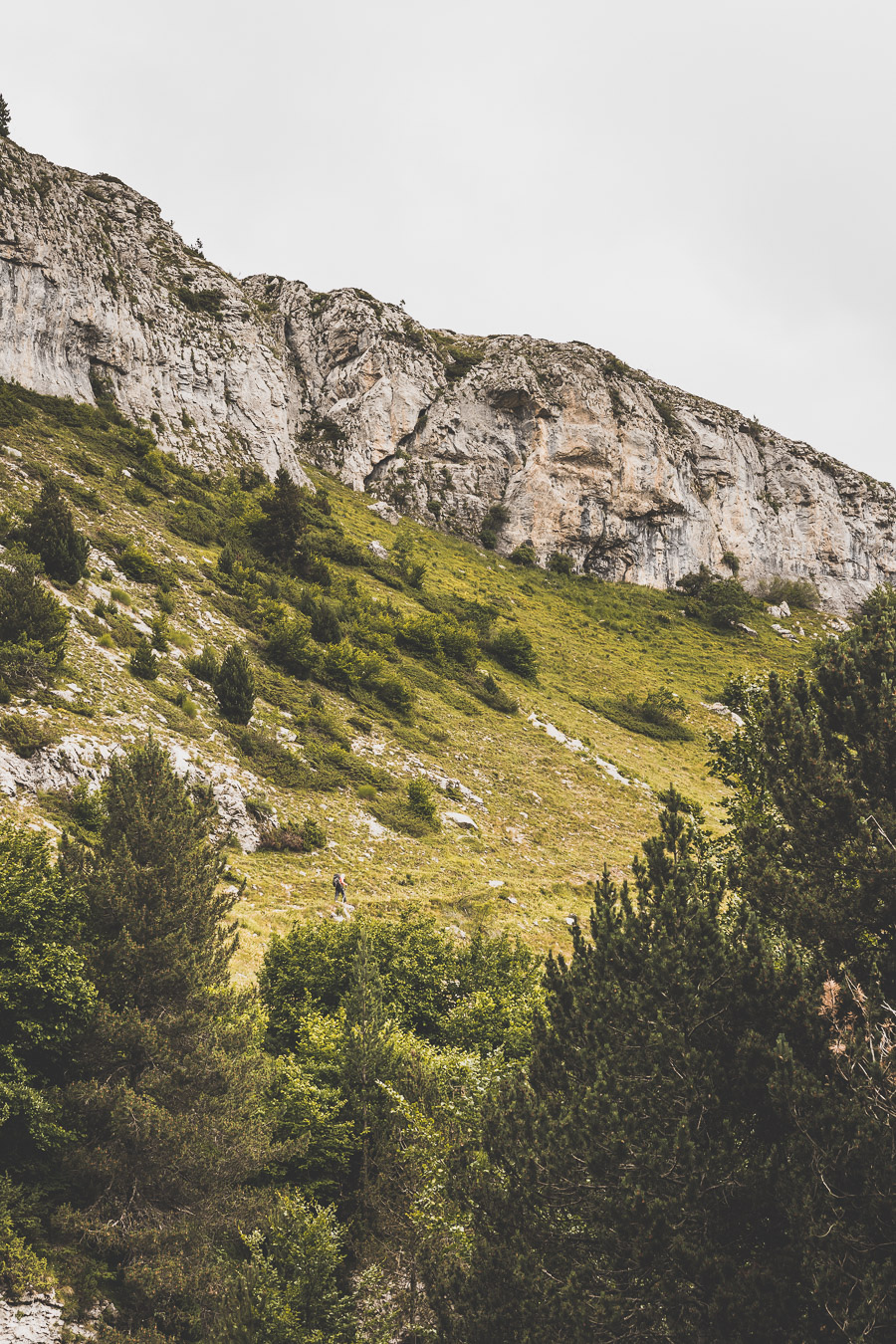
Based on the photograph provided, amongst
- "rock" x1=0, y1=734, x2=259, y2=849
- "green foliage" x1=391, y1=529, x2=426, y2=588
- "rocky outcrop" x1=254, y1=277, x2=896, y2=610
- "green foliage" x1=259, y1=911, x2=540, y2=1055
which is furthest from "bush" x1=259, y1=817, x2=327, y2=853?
"rocky outcrop" x1=254, y1=277, x2=896, y2=610

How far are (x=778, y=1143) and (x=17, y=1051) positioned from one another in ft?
24.5

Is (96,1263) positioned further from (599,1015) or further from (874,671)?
(874,671)

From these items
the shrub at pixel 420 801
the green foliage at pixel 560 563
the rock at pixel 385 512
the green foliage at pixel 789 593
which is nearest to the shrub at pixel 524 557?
the green foliage at pixel 560 563

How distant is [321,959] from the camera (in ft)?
40.5

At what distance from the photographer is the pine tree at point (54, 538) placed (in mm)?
21141

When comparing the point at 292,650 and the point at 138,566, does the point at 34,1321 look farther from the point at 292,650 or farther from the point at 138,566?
the point at 138,566

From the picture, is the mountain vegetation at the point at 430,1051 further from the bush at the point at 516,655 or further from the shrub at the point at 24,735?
the bush at the point at 516,655

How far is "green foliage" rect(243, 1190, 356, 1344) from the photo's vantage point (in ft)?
21.7

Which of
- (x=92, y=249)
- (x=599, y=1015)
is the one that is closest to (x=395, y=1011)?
(x=599, y=1015)

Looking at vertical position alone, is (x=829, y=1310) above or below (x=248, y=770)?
above

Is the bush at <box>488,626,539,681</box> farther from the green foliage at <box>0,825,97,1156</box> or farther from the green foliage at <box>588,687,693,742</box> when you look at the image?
the green foliage at <box>0,825,97,1156</box>

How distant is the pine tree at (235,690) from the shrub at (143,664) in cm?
201

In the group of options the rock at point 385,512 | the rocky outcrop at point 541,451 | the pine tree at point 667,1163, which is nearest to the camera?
the pine tree at point 667,1163

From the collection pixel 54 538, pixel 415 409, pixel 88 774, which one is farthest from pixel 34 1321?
pixel 415 409
